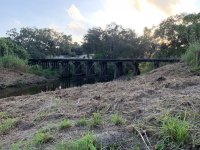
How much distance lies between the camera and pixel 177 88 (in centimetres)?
604

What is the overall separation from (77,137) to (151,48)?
44940 mm

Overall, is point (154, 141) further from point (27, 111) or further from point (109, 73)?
point (109, 73)

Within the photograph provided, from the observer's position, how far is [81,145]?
3516 mm

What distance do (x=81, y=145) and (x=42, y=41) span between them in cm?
5815

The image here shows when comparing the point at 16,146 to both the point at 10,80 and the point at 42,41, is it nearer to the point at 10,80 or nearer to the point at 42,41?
the point at 10,80

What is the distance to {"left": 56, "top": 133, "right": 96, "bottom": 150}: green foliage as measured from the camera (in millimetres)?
3467

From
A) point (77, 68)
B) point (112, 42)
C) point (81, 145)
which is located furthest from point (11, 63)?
point (81, 145)

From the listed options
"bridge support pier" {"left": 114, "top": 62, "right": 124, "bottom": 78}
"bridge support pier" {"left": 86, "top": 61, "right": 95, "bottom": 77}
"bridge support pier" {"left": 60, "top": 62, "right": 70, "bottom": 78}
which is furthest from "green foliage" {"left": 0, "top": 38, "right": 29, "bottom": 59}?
"bridge support pier" {"left": 114, "top": 62, "right": 124, "bottom": 78}

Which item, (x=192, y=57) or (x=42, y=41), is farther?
(x=42, y=41)

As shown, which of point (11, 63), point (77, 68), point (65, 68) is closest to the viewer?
point (11, 63)

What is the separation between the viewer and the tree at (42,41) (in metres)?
56.7

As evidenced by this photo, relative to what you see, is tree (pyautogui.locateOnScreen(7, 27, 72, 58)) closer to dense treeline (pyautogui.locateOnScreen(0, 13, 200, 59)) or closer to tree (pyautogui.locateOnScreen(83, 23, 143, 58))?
dense treeline (pyautogui.locateOnScreen(0, 13, 200, 59))

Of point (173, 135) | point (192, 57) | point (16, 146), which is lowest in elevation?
point (16, 146)

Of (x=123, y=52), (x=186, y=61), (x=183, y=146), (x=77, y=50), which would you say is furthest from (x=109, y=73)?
(x=183, y=146)
